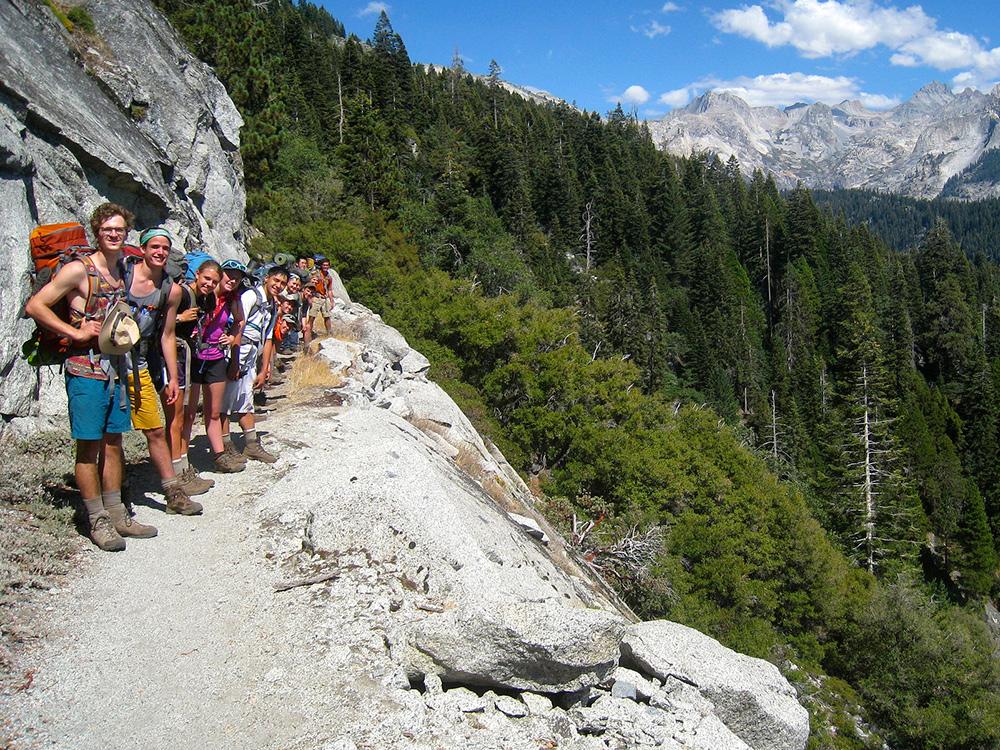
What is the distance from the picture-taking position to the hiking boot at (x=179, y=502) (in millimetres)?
5738

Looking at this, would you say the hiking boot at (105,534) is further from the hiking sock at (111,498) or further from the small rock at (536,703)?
the small rock at (536,703)

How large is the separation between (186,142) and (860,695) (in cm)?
2989

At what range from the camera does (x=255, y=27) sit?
30453 mm

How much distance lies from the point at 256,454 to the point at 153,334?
7.12 feet

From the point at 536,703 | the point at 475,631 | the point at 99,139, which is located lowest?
the point at 536,703

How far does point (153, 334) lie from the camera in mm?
5336

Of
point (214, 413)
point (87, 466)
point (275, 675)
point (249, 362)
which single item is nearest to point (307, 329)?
point (249, 362)

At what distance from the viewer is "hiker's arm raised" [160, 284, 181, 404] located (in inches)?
206

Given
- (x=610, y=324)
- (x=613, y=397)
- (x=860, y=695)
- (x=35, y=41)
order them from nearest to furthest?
(x=35, y=41), (x=860, y=695), (x=613, y=397), (x=610, y=324)

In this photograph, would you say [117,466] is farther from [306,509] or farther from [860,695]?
[860,695]

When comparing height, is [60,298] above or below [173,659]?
above

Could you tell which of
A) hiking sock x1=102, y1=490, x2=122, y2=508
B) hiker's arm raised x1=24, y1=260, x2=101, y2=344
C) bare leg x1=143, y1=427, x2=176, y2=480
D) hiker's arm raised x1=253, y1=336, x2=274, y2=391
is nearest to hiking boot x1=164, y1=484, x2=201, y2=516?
bare leg x1=143, y1=427, x2=176, y2=480

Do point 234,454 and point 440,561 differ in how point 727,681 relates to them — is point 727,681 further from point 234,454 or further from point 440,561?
point 234,454

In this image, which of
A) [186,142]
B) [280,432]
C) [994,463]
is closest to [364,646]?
[280,432]
